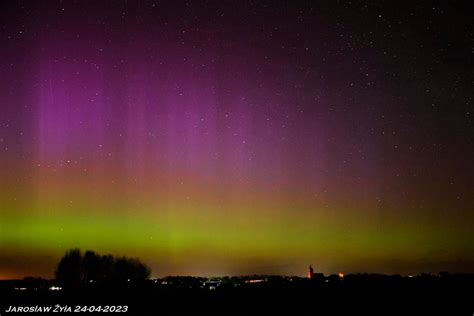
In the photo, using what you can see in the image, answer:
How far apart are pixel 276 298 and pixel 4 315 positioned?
1897 centimetres

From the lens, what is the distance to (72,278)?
8488 cm

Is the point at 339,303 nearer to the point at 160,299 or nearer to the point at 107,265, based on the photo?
the point at 160,299

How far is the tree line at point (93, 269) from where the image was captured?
8556 cm

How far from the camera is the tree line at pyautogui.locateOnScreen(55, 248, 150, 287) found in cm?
8556

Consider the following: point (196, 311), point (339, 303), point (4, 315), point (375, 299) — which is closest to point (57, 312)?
point (4, 315)

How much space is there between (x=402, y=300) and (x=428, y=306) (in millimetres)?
4216

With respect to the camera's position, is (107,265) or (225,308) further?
(107,265)

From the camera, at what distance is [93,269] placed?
88.4 m

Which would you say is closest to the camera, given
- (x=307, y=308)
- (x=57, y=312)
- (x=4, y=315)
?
(x=4, y=315)

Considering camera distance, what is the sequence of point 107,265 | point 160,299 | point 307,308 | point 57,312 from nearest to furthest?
point 57,312
point 307,308
point 160,299
point 107,265

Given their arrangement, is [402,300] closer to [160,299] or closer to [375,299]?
[375,299]

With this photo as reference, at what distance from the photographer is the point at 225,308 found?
30.2m

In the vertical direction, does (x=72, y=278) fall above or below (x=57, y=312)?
above

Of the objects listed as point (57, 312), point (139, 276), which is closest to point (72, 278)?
point (139, 276)
